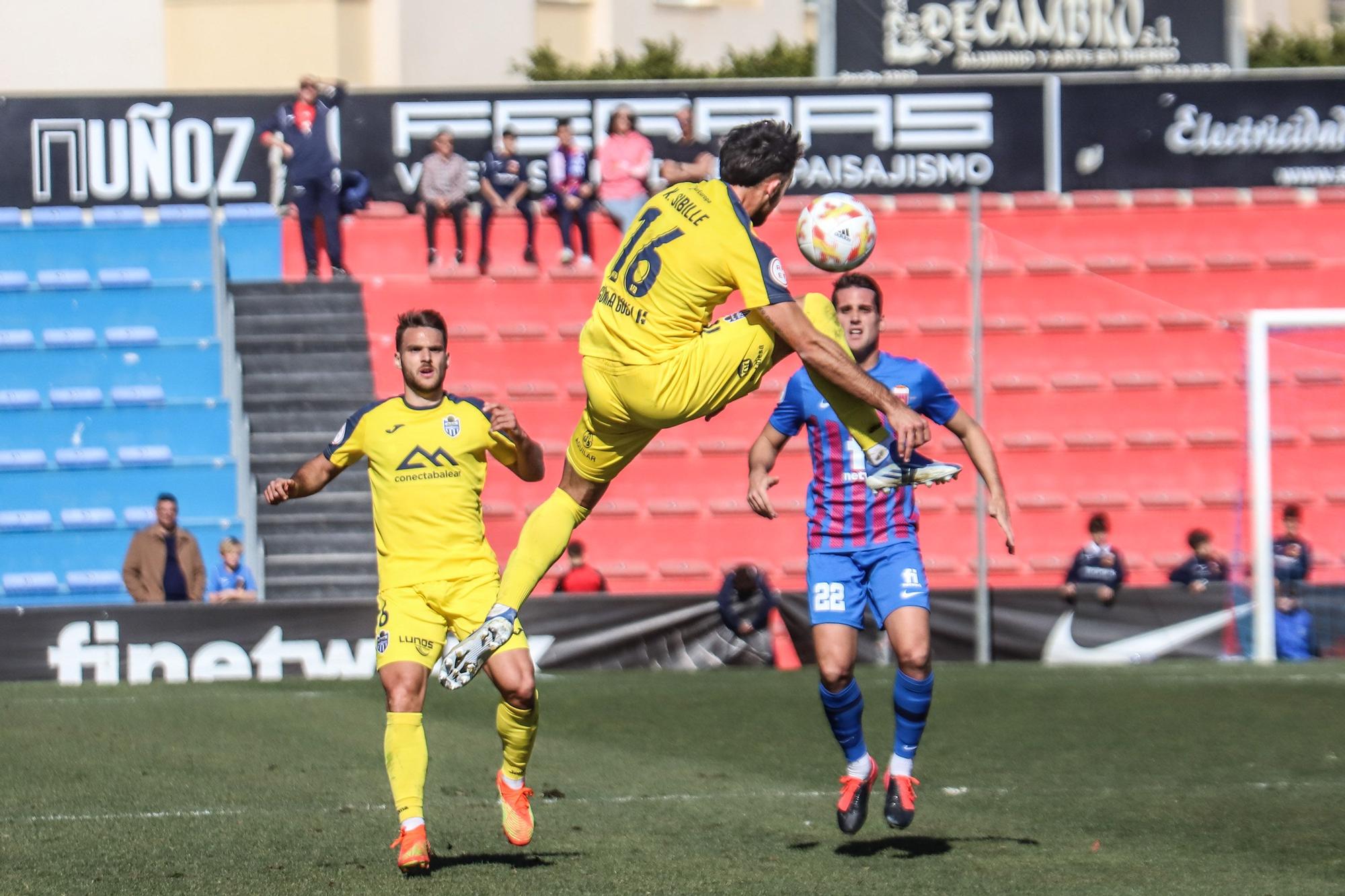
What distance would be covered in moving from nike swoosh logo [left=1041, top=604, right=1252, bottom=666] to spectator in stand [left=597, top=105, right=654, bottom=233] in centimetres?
586

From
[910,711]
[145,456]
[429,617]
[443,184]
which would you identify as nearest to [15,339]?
[145,456]

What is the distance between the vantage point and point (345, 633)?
14.3 m

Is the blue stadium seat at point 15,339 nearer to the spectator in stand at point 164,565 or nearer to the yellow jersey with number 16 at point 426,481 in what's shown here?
the spectator in stand at point 164,565

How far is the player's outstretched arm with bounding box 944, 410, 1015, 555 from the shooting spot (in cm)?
672

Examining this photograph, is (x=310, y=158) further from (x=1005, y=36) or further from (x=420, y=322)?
(x=420, y=322)

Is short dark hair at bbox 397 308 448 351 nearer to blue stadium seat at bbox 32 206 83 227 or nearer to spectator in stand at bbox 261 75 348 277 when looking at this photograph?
spectator in stand at bbox 261 75 348 277

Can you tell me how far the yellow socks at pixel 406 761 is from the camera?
6328mm

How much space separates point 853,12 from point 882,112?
4.05 ft

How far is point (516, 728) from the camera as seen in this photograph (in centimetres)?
669

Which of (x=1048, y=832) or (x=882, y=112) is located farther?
(x=882, y=112)

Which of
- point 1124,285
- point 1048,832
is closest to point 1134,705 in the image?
point 1048,832

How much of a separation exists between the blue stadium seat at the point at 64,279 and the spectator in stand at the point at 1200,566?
1041 centimetres

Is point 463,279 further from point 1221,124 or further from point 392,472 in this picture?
point 392,472

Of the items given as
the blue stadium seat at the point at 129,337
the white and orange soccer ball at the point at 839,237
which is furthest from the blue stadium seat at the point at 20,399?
the white and orange soccer ball at the point at 839,237
